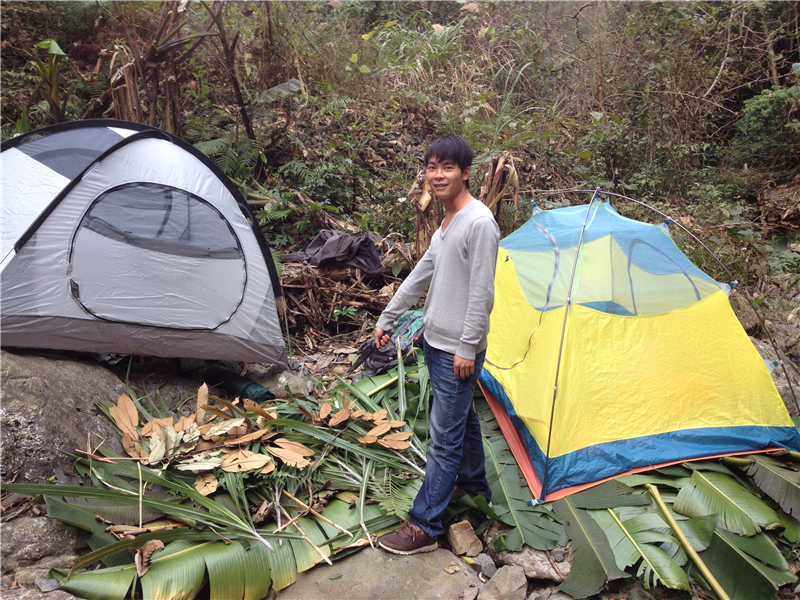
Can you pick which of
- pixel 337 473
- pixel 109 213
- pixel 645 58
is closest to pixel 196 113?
pixel 109 213

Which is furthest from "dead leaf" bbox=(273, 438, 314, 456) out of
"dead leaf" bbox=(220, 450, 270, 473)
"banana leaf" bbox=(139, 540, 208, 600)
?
"banana leaf" bbox=(139, 540, 208, 600)

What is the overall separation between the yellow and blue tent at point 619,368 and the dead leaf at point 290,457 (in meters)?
1.16

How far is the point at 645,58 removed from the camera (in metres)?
7.59

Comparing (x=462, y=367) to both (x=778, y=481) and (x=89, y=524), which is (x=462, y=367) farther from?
(x=778, y=481)

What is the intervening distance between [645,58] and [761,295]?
4.40m

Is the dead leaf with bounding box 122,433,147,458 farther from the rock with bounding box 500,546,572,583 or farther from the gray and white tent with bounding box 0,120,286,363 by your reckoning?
the rock with bounding box 500,546,572,583

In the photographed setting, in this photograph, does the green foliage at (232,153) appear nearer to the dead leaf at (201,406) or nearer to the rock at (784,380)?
the dead leaf at (201,406)

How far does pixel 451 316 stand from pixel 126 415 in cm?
195

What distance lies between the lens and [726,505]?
2.51 m

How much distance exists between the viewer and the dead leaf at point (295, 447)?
2.67m

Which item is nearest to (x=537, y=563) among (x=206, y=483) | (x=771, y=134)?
(x=206, y=483)

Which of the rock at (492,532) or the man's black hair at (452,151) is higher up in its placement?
the man's black hair at (452,151)

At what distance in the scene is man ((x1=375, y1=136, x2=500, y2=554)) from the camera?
2.02 meters

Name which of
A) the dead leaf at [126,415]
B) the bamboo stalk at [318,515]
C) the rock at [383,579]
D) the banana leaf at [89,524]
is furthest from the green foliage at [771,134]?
the banana leaf at [89,524]
